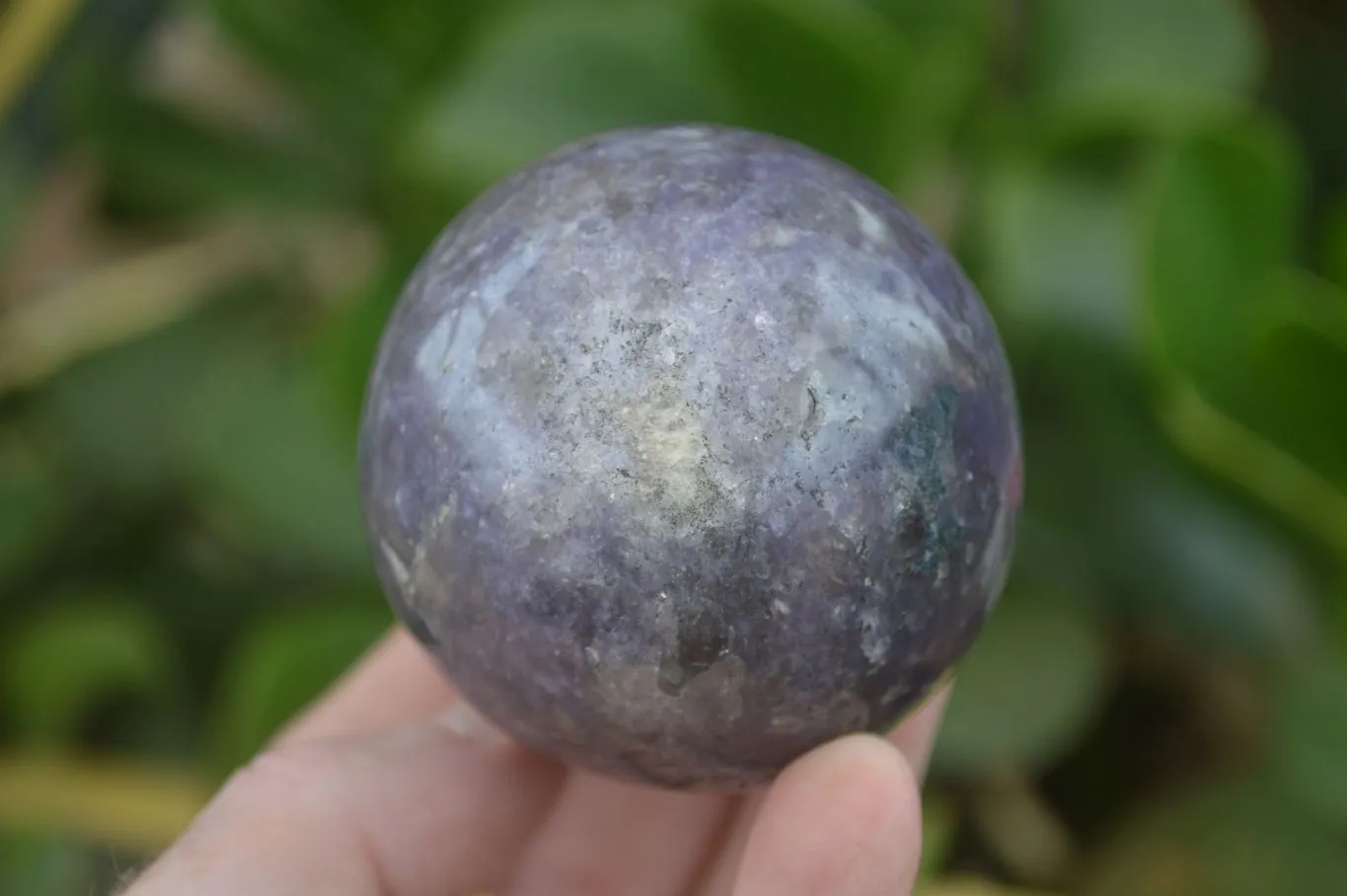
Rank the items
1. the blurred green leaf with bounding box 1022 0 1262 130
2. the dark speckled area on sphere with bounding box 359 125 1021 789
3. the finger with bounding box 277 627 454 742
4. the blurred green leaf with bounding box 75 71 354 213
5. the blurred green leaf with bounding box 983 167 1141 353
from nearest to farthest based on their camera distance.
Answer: the dark speckled area on sphere with bounding box 359 125 1021 789, the finger with bounding box 277 627 454 742, the blurred green leaf with bounding box 983 167 1141 353, the blurred green leaf with bounding box 1022 0 1262 130, the blurred green leaf with bounding box 75 71 354 213

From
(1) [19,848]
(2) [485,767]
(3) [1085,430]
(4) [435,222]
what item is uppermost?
(4) [435,222]

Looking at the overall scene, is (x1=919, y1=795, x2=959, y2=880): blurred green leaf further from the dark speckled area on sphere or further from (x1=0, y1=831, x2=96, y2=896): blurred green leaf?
(x1=0, y1=831, x2=96, y2=896): blurred green leaf

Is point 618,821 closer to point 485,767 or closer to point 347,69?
point 485,767

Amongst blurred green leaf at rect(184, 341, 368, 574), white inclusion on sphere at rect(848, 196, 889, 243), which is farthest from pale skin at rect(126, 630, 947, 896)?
blurred green leaf at rect(184, 341, 368, 574)

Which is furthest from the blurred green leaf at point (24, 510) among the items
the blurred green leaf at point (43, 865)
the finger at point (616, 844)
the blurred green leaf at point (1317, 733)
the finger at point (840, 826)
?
the blurred green leaf at point (1317, 733)

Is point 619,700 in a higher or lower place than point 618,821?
higher

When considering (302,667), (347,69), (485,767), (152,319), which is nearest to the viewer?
(485,767)

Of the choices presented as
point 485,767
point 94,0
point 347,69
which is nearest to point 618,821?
point 485,767
